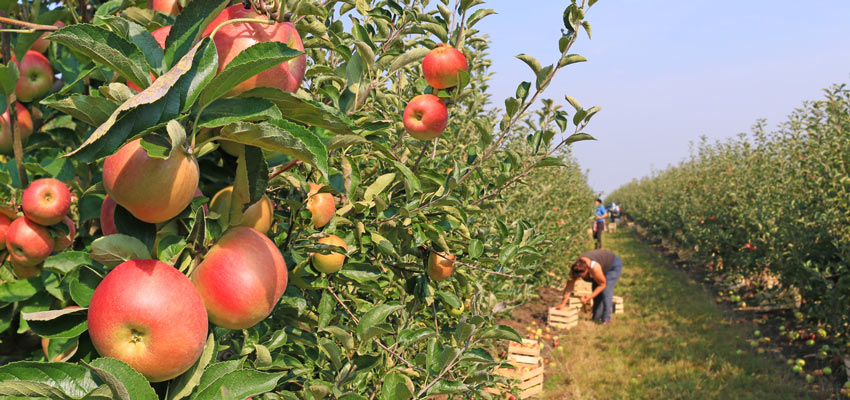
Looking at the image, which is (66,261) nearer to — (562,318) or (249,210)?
(249,210)

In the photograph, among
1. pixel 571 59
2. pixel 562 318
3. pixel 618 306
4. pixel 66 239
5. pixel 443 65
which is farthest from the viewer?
pixel 618 306

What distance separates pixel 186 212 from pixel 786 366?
7.36 meters

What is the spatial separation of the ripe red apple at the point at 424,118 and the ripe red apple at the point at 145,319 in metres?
0.95

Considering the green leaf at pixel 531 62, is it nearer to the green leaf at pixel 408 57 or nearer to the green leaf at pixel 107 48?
the green leaf at pixel 408 57

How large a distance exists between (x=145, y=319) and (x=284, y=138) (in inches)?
11.9

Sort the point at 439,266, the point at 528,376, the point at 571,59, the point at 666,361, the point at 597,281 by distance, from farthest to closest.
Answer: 1. the point at 597,281
2. the point at 666,361
3. the point at 528,376
4. the point at 439,266
5. the point at 571,59

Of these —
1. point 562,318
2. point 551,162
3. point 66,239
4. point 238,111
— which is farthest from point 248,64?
point 562,318

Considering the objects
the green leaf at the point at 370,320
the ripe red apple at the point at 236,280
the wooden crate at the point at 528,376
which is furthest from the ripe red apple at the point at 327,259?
the wooden crate at the point at 528,376

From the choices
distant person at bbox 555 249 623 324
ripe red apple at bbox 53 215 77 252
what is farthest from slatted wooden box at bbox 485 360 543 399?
ripe red apple at bbox 53 215 77 252

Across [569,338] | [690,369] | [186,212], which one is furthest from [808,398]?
[186,212]

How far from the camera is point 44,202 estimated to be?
123cm

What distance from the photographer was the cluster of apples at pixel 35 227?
1.23m

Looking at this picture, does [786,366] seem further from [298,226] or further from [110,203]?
[110,203]

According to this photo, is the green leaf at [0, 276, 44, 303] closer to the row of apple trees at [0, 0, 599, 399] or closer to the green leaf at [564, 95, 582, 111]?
the row of apple trees at [0, 0, 599, 399]
